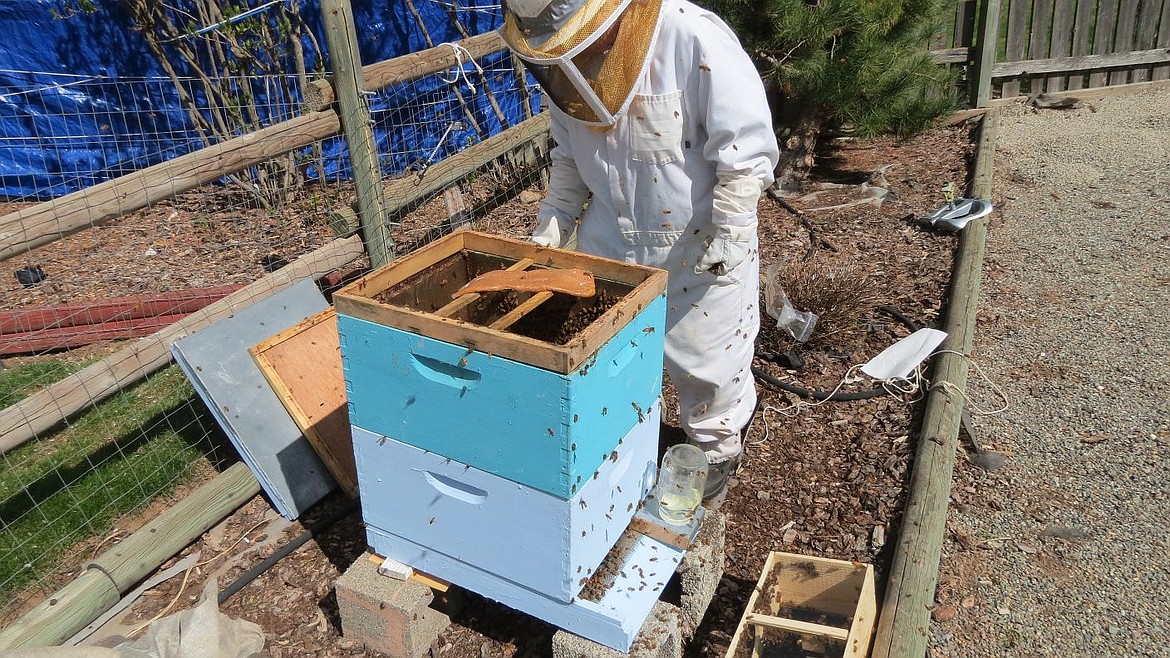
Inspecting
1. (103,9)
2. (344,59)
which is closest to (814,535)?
(344,59)

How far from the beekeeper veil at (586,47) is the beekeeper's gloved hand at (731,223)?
15.1 inches

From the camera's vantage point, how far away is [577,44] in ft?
7.30

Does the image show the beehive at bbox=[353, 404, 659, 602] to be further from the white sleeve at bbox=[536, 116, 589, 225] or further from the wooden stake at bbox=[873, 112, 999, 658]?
the white sleeve at bbox=[536, 116, 589, 225]

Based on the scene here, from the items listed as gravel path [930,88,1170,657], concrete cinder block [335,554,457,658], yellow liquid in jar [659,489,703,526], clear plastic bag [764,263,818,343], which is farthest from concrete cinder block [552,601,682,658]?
clear plastic bag [764,263,818,343]

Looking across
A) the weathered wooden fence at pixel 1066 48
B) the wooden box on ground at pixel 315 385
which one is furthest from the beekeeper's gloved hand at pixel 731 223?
the weathered wooden fence at pixel 1066 48

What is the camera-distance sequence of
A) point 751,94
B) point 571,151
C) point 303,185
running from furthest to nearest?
point 303,185, point 571,151, point 751,94

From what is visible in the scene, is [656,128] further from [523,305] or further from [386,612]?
[386,612]

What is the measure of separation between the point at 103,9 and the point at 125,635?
486cm

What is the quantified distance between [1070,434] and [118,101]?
6.33 meters

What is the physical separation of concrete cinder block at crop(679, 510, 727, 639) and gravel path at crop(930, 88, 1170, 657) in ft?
2.15

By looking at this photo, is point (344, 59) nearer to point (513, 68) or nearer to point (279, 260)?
point (279, 260)

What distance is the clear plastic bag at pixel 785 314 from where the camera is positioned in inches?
157

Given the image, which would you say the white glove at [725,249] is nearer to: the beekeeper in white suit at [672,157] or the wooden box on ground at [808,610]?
the beekeeper in white suit at [672,157]

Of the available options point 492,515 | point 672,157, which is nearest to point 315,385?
point 492,515
